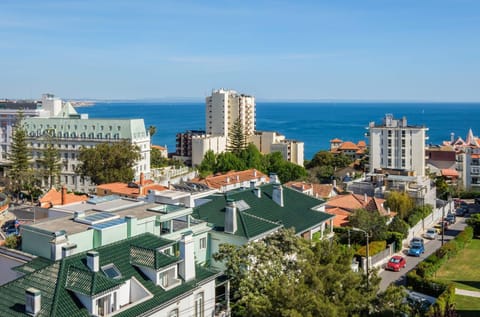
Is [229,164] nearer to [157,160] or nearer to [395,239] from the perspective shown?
[157,160]

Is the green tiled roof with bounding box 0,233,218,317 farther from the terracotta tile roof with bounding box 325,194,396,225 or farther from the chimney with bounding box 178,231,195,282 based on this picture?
the terracotta tile roof with bounding box 325,194,396,225

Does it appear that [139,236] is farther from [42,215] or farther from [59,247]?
[42,215]

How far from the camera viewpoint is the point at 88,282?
14.6 metres

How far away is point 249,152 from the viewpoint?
6688cm

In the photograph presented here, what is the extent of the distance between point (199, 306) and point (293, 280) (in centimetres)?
355

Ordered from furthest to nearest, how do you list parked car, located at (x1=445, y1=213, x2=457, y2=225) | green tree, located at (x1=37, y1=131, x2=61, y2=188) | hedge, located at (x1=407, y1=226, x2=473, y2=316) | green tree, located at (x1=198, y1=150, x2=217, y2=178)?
green tree, located at (x1=198, y1=150, x2=217, y2=178)
green tree, located at (x1=37, y1=131, x2=61, y2=188)
parked car, located at (x1=445, y1=213, x2=457, y2=225)
hedge, located at (x1=407, y1=226, x2=473, y2=316)

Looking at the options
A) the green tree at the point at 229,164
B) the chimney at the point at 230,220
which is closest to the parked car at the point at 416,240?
the chimney at the point at 230,220

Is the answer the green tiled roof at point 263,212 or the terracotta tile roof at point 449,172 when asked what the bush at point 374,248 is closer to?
the green tiled roof at point 263,212

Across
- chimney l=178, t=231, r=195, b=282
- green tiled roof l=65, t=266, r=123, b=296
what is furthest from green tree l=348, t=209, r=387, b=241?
green tiled roof l=65, t=266, r=123, b=296

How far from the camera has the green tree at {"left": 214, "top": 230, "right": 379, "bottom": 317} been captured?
13930mm

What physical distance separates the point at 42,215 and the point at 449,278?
2258 cm

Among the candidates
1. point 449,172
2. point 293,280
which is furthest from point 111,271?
point 449,172

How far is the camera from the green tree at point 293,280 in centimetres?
1393

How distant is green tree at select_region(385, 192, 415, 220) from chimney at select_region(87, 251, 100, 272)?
2971 cm
